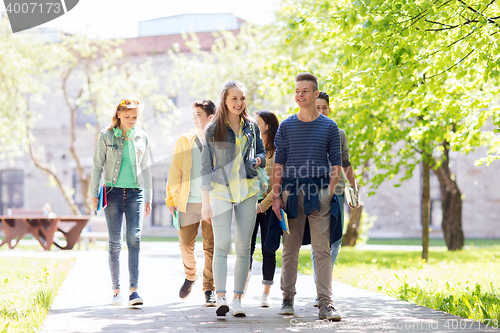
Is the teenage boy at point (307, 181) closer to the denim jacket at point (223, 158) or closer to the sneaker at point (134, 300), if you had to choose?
the denim jacket at point (223, 158)

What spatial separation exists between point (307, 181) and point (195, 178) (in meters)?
1.38

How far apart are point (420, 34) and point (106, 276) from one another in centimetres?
532

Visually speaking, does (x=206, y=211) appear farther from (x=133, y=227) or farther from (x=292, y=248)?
(x=133, y=227)

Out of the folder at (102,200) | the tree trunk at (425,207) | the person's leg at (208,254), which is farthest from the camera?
the tree trunk at (425,207)

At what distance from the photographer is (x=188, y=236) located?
5.75 meters

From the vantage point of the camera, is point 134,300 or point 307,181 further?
point 134,300

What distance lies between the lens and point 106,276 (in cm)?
785

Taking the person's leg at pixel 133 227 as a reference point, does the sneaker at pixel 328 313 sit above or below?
below

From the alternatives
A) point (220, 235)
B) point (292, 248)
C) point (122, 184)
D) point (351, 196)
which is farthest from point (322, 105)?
point (122, 184)

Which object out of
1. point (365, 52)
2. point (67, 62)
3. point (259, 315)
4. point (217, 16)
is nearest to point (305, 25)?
point (365, 52)

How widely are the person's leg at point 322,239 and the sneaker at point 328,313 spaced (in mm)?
59

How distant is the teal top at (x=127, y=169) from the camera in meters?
5.41

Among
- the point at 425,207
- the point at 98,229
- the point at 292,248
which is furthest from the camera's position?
the point at 98,229

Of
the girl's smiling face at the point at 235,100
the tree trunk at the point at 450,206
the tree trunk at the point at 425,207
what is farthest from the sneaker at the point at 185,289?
the tree trunk at the point at 450,206
